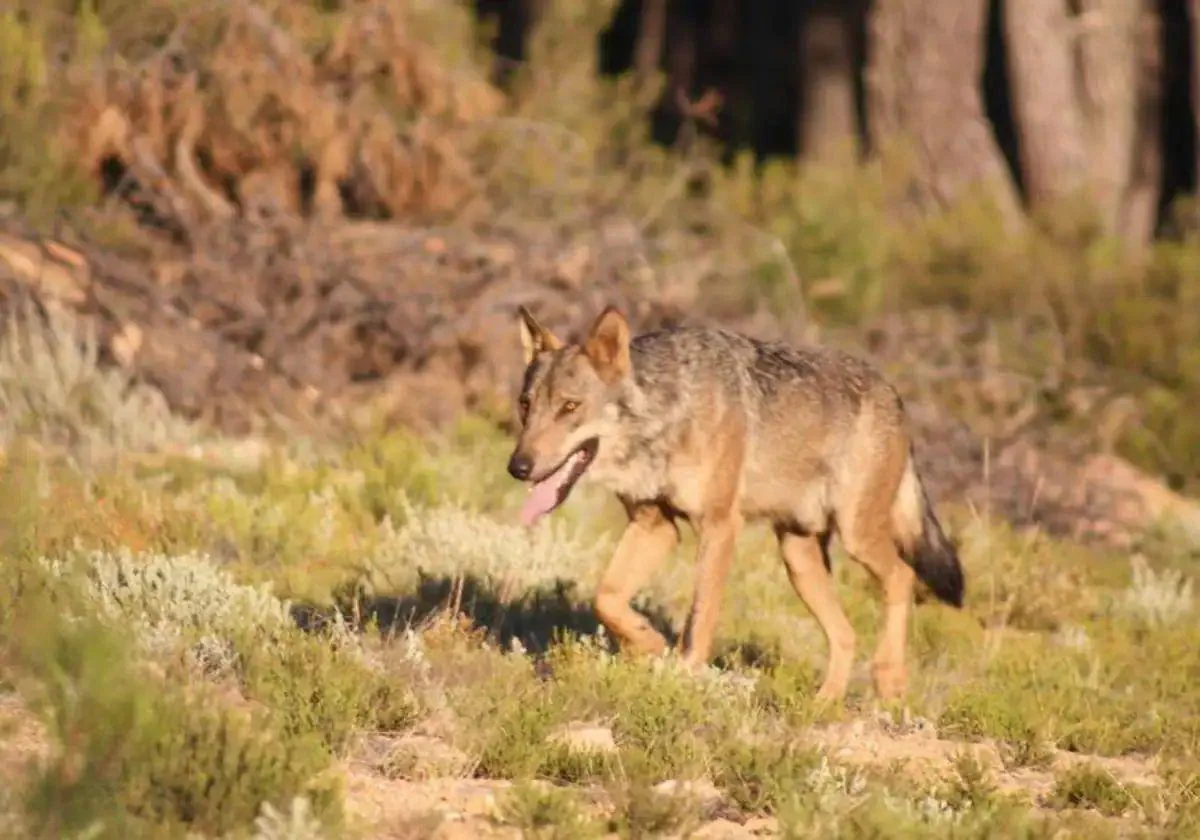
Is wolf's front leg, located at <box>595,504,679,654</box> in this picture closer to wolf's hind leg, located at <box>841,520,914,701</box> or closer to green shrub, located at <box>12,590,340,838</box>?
wolf's hind leg, located at <box>841,520,914,701</box>

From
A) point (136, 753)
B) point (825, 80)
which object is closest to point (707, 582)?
point (136, 753)

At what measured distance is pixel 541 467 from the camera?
738 cm

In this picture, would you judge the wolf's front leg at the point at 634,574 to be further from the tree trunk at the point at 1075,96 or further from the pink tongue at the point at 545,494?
the tree trunk at the point at 1075,96

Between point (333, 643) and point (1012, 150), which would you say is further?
point (1012, 150)

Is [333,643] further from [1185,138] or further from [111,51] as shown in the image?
[1185,138]

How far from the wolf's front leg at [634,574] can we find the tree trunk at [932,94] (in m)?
11.4

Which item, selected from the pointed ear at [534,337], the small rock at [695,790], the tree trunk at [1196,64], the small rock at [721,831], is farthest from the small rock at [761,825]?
the tree trunk at [1196,64]

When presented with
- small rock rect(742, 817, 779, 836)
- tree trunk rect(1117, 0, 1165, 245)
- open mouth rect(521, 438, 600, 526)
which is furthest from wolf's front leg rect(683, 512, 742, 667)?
tree trunk rect(1117, 0, 1165, 245)

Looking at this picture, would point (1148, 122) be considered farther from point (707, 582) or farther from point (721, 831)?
point (721, 831)

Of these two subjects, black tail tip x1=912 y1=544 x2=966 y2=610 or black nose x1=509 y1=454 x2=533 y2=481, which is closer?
black nose x1=509 y1=454 x2=533 y2=481

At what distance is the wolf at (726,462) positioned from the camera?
7625 millimetres

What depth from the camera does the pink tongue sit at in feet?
24.2

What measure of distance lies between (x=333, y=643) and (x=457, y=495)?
370 centimetres

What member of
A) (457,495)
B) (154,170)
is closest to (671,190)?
(154,170)
